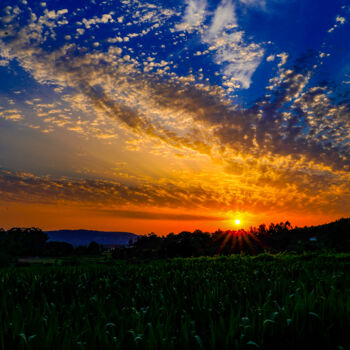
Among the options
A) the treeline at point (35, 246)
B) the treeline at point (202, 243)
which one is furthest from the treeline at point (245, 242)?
the treeline at point (35, 246)

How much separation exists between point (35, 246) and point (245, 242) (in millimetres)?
19776

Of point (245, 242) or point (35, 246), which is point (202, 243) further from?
point (35, 246)

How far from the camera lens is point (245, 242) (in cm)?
2945

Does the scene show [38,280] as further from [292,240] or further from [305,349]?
[292,240]

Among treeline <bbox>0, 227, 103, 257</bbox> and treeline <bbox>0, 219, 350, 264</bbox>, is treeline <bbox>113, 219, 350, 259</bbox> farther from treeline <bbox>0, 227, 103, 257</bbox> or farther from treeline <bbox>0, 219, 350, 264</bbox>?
treeline <bbox>0, 227, 103, 257</bbox>

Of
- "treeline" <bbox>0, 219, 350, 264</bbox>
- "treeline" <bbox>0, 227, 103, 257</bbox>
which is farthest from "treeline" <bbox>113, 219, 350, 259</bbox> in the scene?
"treeline" <bbox>0, 227, 103, 257</bbox>

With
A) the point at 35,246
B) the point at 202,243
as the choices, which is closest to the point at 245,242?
the point at 202,243

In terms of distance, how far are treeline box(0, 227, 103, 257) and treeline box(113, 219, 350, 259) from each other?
335 cm

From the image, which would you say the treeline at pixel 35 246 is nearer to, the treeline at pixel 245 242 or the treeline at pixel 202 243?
the treeline at pixel 202 243

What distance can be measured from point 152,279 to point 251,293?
3.31 metres

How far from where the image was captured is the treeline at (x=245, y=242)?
26.4 meters

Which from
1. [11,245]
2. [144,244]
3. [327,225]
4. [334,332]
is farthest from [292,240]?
[334,332]

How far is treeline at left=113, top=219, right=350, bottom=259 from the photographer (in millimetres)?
26444

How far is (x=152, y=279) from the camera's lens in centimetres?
880
